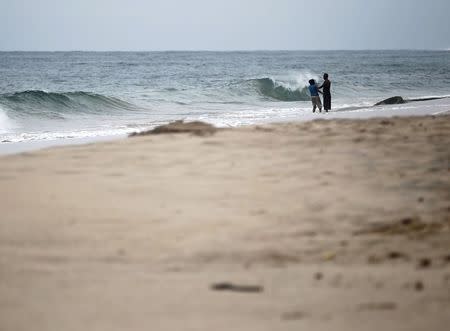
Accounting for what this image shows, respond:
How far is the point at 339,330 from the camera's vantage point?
9.19 ft

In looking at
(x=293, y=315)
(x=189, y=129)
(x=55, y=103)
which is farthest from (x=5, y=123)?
(x=293, y=315)

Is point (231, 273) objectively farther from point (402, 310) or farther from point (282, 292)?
point (402, 310)

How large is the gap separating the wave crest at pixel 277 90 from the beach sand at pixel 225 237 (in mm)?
27547

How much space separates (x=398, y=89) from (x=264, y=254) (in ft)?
115

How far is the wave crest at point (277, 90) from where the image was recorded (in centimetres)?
3403

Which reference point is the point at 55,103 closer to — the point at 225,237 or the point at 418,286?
the point at 225,237

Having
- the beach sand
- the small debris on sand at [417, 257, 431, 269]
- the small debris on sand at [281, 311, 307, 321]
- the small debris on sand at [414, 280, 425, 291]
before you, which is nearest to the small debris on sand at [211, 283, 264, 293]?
the beach sand

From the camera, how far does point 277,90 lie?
114ft

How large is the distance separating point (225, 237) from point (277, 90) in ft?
102

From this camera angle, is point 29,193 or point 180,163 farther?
Answer: point 180,163

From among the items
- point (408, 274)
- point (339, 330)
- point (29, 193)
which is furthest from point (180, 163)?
point (339, 330)

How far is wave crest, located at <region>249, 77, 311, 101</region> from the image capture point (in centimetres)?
3403

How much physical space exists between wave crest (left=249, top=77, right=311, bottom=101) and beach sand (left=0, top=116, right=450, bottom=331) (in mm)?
27547

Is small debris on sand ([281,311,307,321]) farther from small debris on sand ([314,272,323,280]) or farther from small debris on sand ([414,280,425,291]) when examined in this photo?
small debris on sand ([414,280,425,291])
